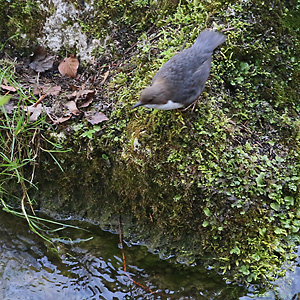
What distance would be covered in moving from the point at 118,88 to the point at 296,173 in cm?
216

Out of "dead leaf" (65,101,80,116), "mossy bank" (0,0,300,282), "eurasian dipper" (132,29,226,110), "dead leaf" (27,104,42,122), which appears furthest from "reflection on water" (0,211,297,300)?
"eurasian dipper" (132,29,226,110)

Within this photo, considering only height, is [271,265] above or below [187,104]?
below

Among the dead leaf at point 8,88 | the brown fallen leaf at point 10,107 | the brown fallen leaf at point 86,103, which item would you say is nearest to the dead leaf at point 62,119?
the brown fallen leaf at point 86,103

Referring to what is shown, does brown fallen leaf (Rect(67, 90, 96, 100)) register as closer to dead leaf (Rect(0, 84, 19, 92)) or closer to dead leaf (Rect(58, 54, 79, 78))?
dead leaf (Rect(58, 54, 79, 78))

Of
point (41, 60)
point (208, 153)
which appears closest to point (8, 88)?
point (41, 60)

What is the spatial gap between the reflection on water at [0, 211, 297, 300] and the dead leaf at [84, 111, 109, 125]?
1322mm

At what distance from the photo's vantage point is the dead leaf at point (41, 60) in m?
3.99

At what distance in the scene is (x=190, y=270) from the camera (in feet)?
10.6

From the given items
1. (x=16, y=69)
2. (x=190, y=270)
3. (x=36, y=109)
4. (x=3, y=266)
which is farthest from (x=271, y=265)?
(x=16, y=69)

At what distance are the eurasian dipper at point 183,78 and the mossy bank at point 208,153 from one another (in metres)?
0.30

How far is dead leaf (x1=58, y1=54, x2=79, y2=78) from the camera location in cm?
394

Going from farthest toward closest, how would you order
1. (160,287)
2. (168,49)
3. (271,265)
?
(168,49), (160,287), (271,265)

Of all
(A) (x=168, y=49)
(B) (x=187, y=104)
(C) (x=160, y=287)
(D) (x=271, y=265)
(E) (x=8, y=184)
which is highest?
(A) (x=168, y=49)

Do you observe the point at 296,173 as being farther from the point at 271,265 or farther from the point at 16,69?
the point at 16,69
